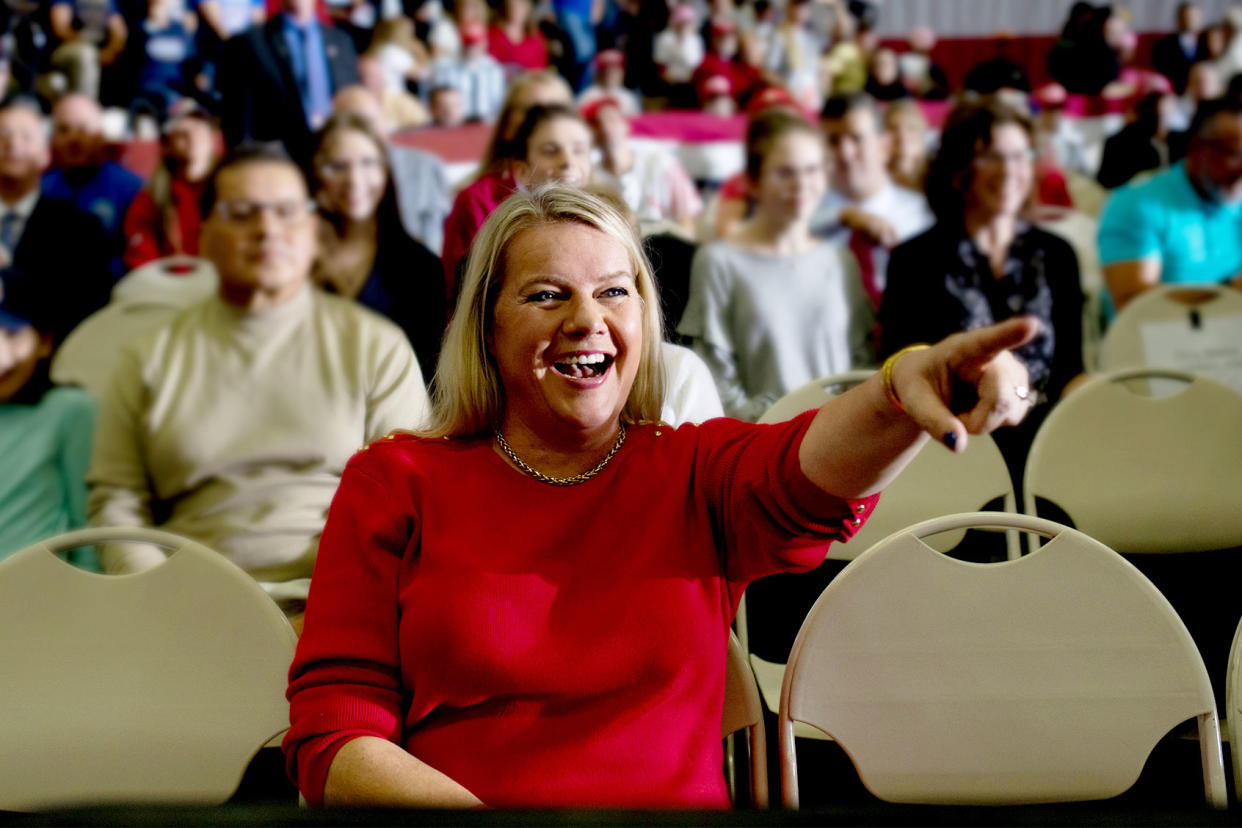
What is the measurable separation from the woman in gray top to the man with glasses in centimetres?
82

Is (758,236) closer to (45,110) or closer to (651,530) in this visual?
(651,530)

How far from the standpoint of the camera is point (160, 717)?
1.36 meters

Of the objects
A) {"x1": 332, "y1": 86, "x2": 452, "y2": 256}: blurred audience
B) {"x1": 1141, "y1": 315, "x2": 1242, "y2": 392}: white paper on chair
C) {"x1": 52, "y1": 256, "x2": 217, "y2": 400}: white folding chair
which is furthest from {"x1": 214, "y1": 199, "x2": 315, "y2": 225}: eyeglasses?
{"x1": 1141, "y1": 315, "x2": 1242, "y2": 392}: white paper on chair

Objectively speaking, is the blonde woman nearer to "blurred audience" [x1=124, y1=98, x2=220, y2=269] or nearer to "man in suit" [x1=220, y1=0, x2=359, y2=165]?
"blurred audience" [x1=124, y1=98, x2=220, y2=269]

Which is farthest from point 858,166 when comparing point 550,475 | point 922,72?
point 922,72

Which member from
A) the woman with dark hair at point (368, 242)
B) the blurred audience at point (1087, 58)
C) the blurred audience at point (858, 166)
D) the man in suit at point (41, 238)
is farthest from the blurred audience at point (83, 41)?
the blurred audience at point (1087, 58)

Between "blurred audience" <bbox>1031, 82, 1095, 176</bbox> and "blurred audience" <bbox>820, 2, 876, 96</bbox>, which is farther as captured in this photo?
"blurred audience" <bbox>820, 2, 876, 96</bbox>

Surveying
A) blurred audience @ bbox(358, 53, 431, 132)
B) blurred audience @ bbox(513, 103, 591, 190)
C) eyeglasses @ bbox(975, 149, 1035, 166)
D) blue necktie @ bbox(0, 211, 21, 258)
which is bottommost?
eyeglasses @ bbox(975, 149, 1035, 166)

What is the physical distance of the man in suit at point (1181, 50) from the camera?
870 cm

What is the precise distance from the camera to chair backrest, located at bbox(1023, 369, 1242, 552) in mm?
1949

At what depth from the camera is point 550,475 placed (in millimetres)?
1219

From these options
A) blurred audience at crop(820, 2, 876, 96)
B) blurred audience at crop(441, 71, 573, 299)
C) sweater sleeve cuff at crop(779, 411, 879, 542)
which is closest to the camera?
sweater sleeve cuff at crop(779, 411, 879, 542)

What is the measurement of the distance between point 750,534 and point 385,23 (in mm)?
6786

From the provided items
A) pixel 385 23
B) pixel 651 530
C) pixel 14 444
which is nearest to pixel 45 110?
pixel 385 23
